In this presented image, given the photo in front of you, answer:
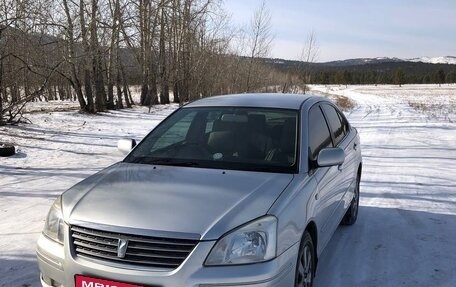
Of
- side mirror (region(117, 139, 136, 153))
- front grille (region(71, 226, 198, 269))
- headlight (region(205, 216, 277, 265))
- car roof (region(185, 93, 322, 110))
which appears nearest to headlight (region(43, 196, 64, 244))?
front grille (region(71, 226, 198, 269))

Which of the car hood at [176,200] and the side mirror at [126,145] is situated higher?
the side mirror at [126,145]

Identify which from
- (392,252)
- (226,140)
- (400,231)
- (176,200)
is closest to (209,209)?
(176,200)

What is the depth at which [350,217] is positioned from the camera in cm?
516

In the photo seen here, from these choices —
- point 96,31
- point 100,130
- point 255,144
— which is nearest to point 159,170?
point 255,144

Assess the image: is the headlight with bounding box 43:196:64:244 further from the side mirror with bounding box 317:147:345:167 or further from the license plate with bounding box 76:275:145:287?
the side mirror with bounding box 317:147:345:167

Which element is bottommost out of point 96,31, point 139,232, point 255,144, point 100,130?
point 100,130

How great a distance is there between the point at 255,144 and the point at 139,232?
143 cm

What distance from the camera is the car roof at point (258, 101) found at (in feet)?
13.2

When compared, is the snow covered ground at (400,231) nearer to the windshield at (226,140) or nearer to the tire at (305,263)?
the tire at (305,263)

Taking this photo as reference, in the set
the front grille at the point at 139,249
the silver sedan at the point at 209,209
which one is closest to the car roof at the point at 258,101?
the silver sedan at the point at 209,209

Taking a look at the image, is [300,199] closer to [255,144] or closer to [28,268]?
[255,144]

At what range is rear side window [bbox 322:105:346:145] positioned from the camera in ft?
15.1

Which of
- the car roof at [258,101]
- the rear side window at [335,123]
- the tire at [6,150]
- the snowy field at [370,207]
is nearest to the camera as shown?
the snowy field at [370,207]

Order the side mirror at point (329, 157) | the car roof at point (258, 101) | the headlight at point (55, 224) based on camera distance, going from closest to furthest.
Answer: the headlight at point (55, 224), the side mirror at point (329, 157), the car roof at point (258, 101)
